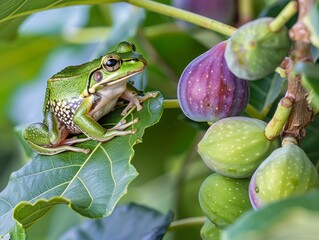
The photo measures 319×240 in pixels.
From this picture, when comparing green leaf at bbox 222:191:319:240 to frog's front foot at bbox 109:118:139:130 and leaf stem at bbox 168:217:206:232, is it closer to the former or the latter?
frog's front foot at bbox 109:118:139:130

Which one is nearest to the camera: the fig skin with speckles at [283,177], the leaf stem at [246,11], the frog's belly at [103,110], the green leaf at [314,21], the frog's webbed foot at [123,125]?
the green leaf at [314,21]

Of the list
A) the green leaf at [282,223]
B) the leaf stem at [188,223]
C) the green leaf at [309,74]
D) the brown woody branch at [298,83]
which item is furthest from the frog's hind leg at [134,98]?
the green leaf at [282,223]

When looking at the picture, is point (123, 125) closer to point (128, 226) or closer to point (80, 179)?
point (80, 179)

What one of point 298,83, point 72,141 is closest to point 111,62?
point 72,141

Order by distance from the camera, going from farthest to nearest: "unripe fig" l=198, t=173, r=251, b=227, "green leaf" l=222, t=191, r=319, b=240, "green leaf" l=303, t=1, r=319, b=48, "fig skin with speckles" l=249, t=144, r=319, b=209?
"unripe fig" l=198, t=173, r=251, b=227, "fig skin with speckles" l=249, t=144, r=319, b=209, "green leaf" l=303, t=1, r=319, b=48, "green leaf" l=222, t=191, r=319, b=240

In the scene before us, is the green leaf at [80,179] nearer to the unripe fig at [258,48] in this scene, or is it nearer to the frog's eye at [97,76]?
the frog's eye at [97,76]

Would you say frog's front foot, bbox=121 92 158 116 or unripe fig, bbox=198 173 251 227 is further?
frog's front foot, bbox=121 92 158 116

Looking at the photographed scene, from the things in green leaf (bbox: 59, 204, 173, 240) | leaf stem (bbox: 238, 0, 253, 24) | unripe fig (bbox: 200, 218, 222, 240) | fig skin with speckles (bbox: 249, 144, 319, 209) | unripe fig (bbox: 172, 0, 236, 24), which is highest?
fig skin with speckles (bbox: 249, 144, 319, 209)

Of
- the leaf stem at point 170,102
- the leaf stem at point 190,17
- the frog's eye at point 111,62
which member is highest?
the leaf stem at point 190,17

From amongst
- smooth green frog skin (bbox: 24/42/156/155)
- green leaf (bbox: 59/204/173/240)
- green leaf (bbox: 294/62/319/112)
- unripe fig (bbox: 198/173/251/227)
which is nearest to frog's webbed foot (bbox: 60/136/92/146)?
smooth green frog skin (bbox: 24/42/156/155)
